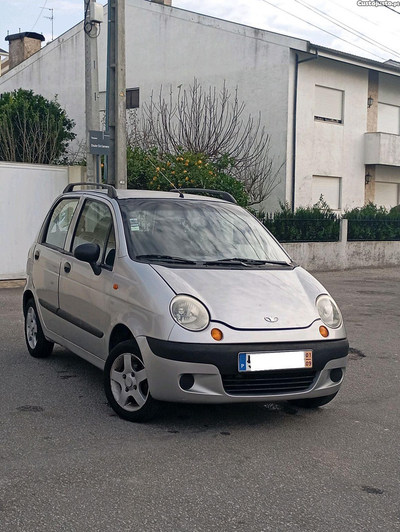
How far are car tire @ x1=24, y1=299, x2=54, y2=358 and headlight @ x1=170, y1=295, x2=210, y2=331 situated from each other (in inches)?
103

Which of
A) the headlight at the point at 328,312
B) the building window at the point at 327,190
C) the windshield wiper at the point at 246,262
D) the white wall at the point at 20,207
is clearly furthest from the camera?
the building window at the point at 327,190

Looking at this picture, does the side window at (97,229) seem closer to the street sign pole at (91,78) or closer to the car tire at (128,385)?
the car tire at (128,385)

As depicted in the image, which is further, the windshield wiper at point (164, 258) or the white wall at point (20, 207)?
the white wall at point (20, 207)

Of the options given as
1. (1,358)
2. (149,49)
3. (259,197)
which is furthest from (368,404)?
(149,49)

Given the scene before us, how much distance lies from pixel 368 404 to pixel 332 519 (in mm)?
2431

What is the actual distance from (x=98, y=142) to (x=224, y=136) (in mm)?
9972

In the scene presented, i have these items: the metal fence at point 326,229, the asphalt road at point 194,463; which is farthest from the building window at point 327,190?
the asphalt road at point 194,463

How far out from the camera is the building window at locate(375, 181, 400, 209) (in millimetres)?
26048

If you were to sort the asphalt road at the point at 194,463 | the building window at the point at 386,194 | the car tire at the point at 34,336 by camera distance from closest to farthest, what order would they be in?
the asphalt road at the point at 194,463
the car tire at the point at 34,336
the building window at the point at 386,194

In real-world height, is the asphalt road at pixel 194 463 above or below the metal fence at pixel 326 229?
below

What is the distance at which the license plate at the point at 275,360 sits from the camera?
4852mm

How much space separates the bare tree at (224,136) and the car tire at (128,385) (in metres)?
16.6

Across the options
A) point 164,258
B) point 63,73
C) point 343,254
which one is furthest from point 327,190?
point 164,258

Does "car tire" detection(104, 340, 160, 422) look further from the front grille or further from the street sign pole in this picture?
the street sign pole
